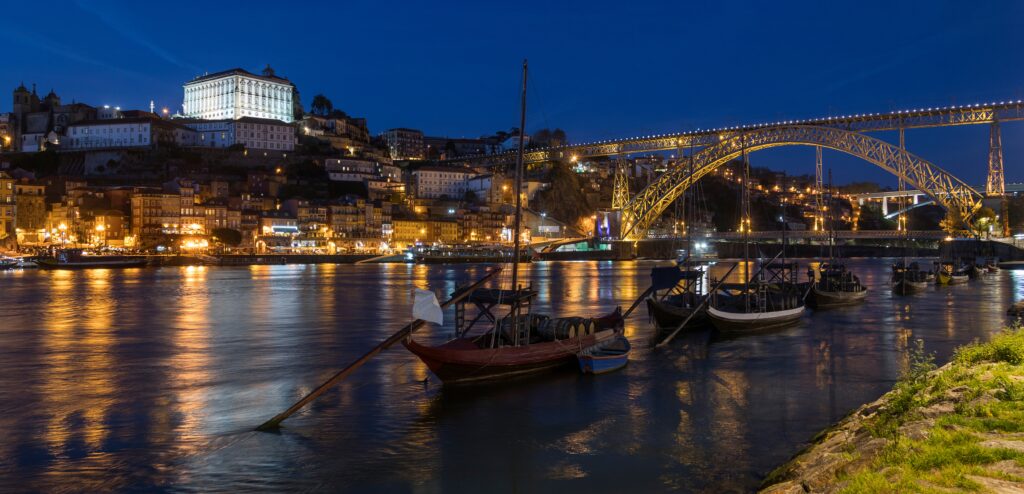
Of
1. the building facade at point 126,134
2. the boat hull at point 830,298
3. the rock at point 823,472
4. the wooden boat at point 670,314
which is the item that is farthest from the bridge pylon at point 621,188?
the rock at point 823,472

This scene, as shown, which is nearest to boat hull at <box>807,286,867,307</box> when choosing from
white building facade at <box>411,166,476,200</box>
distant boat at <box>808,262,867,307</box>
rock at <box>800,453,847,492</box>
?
distant boat at <box>808,262,867,307</box>

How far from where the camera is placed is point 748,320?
21.2 metres

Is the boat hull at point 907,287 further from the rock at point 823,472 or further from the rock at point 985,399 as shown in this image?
the rock at point 823,472

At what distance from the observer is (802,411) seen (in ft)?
39.6

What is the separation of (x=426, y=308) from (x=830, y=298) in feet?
73.2

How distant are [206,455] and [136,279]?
44.8 metres

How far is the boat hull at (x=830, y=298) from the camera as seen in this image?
28.8 metres

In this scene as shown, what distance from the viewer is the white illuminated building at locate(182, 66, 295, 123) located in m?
104

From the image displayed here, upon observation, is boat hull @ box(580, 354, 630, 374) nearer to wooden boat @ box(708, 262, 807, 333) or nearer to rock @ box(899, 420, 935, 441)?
wooden boat @ box(708, 262, 807, 333)

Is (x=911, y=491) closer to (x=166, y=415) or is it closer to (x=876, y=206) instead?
(x=166, y=415)

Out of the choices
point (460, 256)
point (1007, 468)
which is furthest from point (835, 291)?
point (460, 256)

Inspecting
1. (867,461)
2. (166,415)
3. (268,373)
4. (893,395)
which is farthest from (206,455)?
(893,395)

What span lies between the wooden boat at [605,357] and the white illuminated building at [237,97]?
3873 inches

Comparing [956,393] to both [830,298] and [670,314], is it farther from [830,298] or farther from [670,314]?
[830,298]
